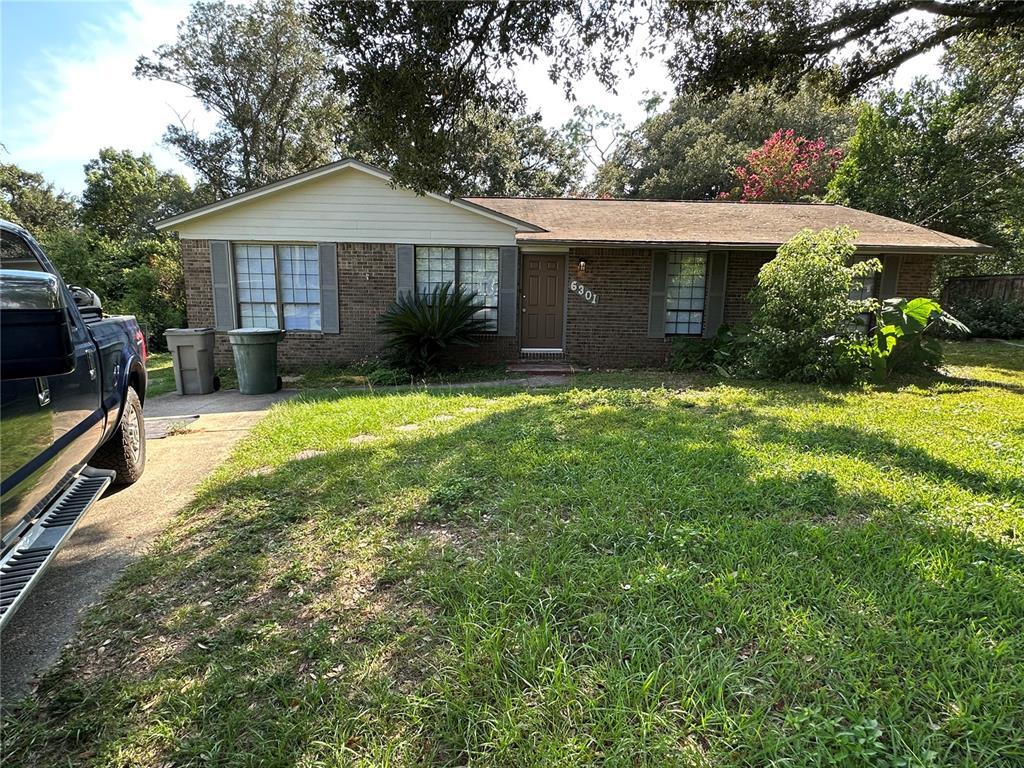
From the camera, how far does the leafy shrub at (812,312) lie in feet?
26.9

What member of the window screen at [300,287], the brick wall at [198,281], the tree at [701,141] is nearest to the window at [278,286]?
the window screen at [300,287]

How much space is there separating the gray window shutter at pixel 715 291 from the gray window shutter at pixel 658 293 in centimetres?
100

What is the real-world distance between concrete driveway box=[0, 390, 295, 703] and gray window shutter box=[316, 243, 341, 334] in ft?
13.9

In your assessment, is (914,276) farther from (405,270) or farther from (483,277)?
(405,270)

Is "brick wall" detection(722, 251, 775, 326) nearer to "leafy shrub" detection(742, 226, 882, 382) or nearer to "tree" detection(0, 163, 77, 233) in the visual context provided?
"leafy shrub" detection(742, 226, 882, 382)

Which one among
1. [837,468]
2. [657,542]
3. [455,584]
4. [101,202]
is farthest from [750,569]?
[101,202]

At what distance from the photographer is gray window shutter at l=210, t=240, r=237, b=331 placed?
34.8 feet

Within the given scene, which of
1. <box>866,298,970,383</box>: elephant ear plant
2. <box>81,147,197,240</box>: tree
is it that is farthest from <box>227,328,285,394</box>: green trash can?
<box>81,147,197,240</box>: tree

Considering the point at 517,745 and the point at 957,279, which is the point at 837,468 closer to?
the point at 517,745

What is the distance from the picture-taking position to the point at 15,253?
3.23m

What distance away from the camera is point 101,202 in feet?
100

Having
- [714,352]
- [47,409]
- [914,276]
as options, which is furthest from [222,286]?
[914,276]

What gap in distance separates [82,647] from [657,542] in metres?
2.88

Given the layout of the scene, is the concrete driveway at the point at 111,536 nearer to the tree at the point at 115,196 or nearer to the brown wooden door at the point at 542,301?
the brown wooden door at the point at 542,301
